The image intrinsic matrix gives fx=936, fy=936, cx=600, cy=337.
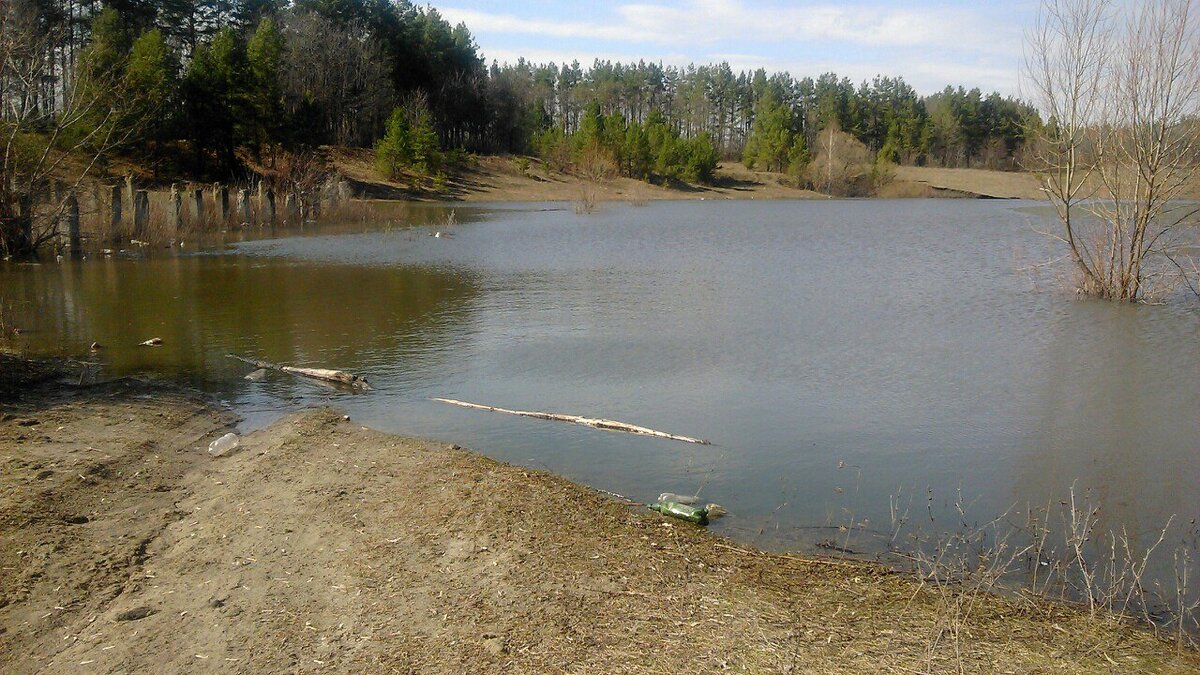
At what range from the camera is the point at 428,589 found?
5160 millimetres

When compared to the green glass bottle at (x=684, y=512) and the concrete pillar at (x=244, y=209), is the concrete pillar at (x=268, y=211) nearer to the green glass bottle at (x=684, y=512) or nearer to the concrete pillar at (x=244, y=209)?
the concrete pillar at (x=244, y=209)

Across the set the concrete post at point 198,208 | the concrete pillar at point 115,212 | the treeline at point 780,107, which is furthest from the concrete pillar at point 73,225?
the treeline at point 780,107

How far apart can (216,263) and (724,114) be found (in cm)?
9991

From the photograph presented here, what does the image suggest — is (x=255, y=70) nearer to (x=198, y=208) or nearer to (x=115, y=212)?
(x=198, y=208)

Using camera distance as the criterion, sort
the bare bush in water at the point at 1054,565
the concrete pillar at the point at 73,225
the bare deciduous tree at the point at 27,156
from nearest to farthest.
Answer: the bare bush in water at the point at 1054,565 < the bare deciduous tree at the point at 27,156 < the concrete pillar at the point at 73,225

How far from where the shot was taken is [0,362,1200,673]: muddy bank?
452cm

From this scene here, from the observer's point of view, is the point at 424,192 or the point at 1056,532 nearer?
the point at 1056,532

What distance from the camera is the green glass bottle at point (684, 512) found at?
657 centimetres

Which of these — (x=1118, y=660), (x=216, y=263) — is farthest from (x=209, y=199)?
(x=1118, y=660)

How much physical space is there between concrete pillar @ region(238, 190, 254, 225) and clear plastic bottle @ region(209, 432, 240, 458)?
86.3ft

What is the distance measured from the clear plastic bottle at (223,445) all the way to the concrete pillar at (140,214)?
20.3 m

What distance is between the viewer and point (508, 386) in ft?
35.9

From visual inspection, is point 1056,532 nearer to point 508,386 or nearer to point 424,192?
point 508,386

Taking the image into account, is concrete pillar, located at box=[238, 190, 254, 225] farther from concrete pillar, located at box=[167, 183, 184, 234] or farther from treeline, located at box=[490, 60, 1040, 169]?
treeline, located at box=[490, 60, 1040, 169]
